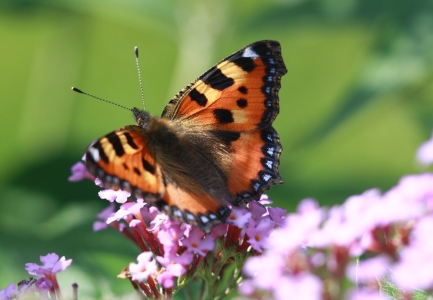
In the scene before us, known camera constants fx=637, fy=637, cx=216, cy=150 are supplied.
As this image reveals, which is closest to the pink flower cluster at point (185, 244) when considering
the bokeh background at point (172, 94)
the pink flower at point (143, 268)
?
the pink flower at point (143, 268)

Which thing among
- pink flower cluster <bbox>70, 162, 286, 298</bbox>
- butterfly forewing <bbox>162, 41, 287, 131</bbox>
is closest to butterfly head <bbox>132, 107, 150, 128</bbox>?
butterfly forewing <bbox>162, 41, 287, 131</bbox>

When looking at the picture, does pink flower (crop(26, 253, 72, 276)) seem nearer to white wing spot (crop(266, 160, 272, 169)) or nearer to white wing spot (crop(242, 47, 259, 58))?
white wing spot (crop(266, 160, 272, 169))

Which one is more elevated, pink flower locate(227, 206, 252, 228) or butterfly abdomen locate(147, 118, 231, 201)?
butterfly abdomen locate(147, 118, 231, 201)

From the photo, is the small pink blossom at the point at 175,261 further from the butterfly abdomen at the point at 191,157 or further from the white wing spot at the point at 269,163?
the white wing spot at the point at 269,163

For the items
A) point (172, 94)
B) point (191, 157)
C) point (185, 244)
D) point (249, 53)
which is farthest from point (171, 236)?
point (172, 94)

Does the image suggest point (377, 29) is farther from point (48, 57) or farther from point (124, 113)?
point (124, 113)

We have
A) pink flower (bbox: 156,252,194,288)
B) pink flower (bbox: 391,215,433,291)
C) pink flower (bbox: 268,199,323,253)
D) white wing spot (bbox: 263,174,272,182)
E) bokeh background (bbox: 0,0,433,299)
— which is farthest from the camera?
bokeh background (bbox: 0,0,433,299)

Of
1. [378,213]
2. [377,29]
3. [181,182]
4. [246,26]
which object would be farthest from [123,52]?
[378,213]
